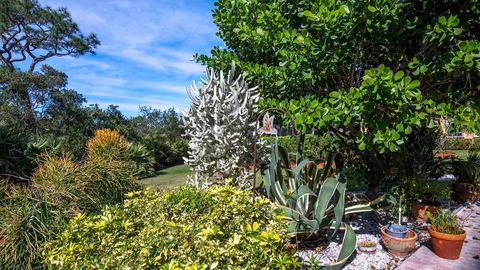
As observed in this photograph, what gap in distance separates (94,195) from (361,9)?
14.7 feet

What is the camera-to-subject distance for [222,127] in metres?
4.98

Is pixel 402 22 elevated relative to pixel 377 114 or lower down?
elevated

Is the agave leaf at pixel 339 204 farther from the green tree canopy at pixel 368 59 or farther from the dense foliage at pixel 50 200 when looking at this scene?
the dense foliage at pixel 50 200

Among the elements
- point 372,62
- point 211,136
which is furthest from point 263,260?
point 372,62

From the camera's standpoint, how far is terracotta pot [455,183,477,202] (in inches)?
291

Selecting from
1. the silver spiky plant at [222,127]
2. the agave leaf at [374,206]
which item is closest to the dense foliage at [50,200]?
the silver spiky plant at [222,127]

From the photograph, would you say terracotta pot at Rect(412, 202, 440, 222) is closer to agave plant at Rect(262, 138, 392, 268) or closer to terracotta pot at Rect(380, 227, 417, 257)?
agave plant at Rect(262, 138, 392, 268)

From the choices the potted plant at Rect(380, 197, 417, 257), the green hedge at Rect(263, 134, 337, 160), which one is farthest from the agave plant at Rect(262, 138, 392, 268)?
the green hedge at Rect(263, 134, 337, 160)

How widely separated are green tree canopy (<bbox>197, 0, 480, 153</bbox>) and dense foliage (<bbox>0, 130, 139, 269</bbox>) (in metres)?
2.88

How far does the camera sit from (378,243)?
187 inches

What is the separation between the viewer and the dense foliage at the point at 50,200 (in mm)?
3252

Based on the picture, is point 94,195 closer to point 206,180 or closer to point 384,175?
point 206,180

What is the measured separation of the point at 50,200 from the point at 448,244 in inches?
208

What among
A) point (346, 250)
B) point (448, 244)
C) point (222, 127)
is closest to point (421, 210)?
point (448, 244)
